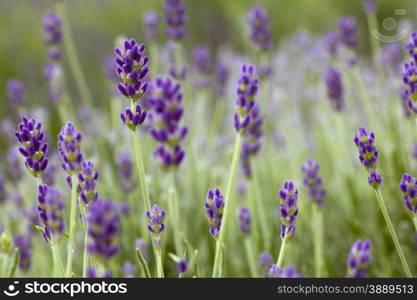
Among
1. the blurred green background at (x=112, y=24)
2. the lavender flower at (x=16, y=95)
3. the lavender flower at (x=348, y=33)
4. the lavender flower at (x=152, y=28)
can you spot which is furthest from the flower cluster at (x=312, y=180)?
the blurred green background at (x=112, y=24)

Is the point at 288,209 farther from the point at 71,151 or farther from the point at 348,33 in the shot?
the point at 348,33

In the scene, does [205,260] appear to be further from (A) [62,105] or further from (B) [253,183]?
(A) [62,105]

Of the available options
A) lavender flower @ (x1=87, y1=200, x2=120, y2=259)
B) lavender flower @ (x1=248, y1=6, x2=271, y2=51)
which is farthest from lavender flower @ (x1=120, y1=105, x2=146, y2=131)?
lavender flower @ (x1=248, y1=6, x2=271, y2=51)

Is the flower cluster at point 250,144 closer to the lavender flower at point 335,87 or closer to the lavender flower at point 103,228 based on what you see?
the lavender flower at point 335,87

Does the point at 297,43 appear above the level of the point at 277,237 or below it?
above

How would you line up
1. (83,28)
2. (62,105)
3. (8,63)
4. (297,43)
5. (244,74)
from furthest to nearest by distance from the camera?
(83,28), (8,63), (297,43), (62,105), (244,74)

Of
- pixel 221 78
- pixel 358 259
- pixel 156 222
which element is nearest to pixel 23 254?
pixel 156 222

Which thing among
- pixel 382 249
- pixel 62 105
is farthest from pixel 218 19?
pixel 382 249
